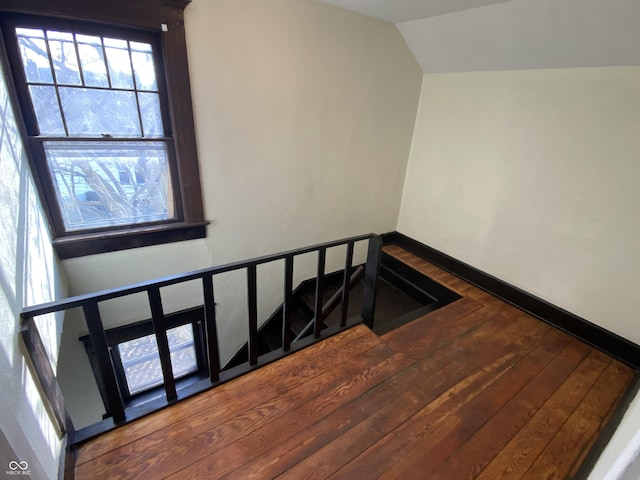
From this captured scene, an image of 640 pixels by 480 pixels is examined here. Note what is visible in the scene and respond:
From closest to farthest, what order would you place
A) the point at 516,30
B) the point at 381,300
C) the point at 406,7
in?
the point at 516,30
the point at 406,7
the point at 381,300

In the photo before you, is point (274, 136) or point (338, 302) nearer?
point (274, 136)

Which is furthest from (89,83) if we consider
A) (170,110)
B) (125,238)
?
Result: (125,238)

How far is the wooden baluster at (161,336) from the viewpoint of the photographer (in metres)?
1.31

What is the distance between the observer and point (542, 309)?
2.42 m

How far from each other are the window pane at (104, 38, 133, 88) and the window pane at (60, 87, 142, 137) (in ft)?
0.19

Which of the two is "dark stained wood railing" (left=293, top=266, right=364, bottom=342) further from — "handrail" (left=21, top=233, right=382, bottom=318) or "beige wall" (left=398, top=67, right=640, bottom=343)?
"beige wall" (left=398, top=67, right=640, bottom=343)

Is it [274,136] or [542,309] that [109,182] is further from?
[542,309]

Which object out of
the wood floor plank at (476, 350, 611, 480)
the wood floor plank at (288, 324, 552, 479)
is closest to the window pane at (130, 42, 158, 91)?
the wood floor plank at (288, 324, 552, 479)

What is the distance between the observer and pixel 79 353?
87.1 inches

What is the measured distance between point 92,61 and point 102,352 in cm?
161

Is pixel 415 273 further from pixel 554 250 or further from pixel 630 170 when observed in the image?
pixel 630 170

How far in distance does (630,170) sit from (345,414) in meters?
2.36

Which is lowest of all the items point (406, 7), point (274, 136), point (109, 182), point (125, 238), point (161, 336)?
point (161, 336)

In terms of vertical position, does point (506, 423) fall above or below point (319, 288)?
below
